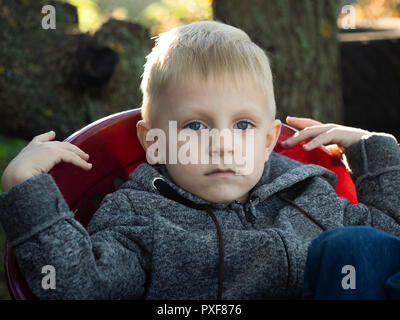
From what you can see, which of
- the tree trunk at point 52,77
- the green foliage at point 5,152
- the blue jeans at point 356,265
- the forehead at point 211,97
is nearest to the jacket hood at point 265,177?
the forehead at point 211,97

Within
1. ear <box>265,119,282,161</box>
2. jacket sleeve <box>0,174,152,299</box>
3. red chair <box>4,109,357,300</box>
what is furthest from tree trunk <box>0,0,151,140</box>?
jacket sleeve <box>0,174,152,299</box>

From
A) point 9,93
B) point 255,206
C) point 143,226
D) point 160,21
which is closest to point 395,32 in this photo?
point 160,21

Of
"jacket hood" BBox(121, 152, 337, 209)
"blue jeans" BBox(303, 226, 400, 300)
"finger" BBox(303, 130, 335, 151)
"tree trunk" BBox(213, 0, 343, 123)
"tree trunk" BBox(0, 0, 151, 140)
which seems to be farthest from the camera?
"tree trunk" BBox(0, 0, 151, 140)

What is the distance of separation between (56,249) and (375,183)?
3.69 feet

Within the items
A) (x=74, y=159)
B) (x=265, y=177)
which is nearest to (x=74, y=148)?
(x=74, y=159)

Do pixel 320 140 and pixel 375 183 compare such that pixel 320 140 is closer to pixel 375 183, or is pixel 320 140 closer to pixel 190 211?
pixel 375 183

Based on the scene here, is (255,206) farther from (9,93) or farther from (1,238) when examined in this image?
(9,93)

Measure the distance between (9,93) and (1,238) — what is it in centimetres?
118

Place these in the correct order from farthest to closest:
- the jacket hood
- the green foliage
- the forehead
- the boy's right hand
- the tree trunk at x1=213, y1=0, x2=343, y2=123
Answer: the tree trunk at x1=213, y1=0, x2=343, y2=123 → the green foliage → the jacket hood → the forehead → the boy's right hand

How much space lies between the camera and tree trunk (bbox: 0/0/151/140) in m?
3.63

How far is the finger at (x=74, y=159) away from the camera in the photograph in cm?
154

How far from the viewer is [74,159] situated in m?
1.55

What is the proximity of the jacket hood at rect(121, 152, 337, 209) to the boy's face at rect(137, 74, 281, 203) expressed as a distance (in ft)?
0.14

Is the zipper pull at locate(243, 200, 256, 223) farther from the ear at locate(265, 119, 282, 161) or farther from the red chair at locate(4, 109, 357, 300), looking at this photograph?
the red chair at locate(4, 109, 357, 300)
